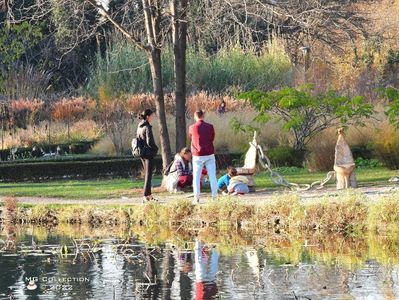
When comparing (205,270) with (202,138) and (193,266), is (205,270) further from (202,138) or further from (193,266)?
(202,138)

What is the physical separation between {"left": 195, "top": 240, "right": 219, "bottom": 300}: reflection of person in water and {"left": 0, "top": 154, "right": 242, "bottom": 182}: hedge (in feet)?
47.0

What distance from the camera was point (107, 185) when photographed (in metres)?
30.3

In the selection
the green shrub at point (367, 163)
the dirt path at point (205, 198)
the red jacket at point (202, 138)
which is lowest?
the green shrub at point (367, 163)

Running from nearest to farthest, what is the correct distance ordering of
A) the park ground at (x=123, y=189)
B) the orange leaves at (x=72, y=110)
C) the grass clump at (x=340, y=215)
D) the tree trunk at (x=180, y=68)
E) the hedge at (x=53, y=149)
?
the grass clump at (x=340, y=215) → the park ground at (x=123, y=189) → the tree trunk at (x=180, y=68) → the hedge at (x=53, y=149) → the orange leaves at (x=72, y=110)

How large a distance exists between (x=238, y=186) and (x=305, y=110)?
28.2ft

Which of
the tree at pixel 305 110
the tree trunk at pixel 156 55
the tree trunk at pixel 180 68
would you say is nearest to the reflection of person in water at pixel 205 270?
the tree trunk at pixel 156 55

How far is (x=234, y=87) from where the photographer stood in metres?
45.2

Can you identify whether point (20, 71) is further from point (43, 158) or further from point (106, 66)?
point (43, 158)

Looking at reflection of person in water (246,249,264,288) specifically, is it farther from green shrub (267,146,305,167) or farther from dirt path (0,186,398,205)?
green shrub (267,146,305,167)

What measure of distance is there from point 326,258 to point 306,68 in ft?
98.2

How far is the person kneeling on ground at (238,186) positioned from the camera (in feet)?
84.5

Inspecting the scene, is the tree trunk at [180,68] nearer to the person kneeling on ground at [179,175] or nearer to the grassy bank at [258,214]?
the person kneeling on ground at [179,175]

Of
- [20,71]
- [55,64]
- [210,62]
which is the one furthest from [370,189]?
[55,64]

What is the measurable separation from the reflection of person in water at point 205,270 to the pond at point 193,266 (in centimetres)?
1
